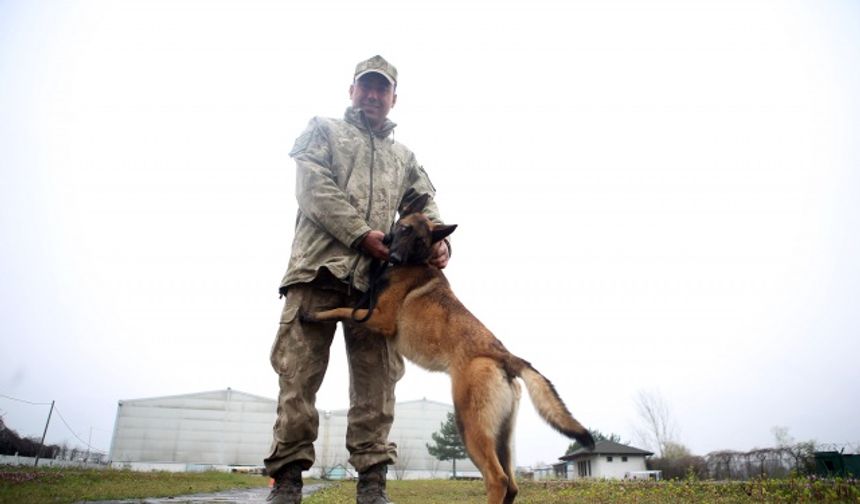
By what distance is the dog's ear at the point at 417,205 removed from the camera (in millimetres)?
4820

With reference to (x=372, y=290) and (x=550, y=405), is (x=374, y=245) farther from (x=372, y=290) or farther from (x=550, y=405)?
(x=550, y=405)

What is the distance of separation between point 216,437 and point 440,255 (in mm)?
55961

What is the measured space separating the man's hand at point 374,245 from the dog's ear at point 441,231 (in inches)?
30.9

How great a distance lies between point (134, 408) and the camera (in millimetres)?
50344

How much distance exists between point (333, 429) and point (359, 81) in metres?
54.3

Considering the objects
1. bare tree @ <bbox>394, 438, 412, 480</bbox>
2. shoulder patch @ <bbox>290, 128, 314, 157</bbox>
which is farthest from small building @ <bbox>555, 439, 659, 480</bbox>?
shoulder patch @ <bbox>290, 128, 314, 157</bbox>

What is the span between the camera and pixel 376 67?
4266 mm

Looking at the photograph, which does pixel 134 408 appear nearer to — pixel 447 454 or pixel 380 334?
pixel 447 454

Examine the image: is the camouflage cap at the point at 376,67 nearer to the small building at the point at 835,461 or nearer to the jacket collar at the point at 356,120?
the jacket collar at the point at 356,120

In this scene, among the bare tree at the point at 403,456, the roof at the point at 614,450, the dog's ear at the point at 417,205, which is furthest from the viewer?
the bare tree at the point at 403,456

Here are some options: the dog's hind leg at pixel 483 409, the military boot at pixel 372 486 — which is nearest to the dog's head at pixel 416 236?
the dog's hind leg at pixel 483 409

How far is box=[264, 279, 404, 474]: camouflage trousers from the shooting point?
3365mm

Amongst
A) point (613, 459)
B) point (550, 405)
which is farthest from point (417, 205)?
point (613, 459)

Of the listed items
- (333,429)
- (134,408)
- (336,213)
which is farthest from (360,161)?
(134,408)
